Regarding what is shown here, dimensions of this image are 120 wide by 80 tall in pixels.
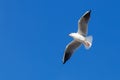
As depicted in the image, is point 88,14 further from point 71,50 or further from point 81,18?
point 71,50

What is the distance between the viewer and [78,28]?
11805 mm

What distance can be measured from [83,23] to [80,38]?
1.45 ft

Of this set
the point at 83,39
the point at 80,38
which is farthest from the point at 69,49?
the point at 83,39

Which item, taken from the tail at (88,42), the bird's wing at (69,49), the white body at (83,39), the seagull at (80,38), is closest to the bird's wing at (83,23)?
the seagull at (80,38)

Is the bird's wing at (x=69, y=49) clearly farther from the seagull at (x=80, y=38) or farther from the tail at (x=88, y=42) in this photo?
the tail at (x=88, y=42)

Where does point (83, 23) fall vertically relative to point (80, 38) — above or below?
above

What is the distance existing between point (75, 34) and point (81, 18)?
56 centimetres

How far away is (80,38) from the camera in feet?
38.4

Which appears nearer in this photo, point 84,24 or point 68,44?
point 84,24

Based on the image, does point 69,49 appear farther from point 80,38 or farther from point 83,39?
point 83,39

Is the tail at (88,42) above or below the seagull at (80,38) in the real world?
below

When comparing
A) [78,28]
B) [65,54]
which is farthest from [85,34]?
[65,54]

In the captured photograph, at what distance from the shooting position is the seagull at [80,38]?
37.4 ft

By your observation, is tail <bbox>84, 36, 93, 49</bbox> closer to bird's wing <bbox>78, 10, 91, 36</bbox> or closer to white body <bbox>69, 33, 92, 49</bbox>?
white body <bbox>69, 33, 92, 49</bbox>
